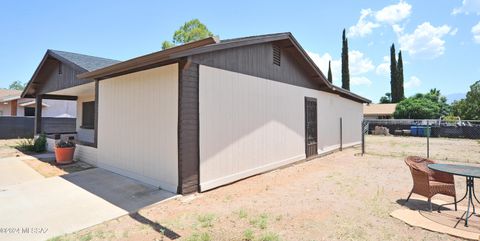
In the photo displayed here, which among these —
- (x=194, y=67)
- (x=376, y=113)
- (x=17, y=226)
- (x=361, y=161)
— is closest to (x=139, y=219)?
(x=17, y=226)

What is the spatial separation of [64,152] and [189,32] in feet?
68.7

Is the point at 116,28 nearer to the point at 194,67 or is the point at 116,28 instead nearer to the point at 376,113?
the point at 194,67

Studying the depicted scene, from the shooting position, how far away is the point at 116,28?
12.2m

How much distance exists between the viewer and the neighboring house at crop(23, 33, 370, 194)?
4934mm

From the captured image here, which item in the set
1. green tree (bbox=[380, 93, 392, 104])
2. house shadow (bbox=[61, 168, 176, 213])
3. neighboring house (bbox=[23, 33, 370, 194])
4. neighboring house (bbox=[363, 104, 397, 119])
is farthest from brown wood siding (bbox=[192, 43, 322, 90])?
green tree (bbox=[380, 93, 392, 104])

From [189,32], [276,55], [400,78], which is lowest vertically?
[276,55]

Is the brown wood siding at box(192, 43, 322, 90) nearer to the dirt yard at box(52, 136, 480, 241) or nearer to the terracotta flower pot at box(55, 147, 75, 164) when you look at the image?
the dirt yard at box(52, 136, 480, 241)

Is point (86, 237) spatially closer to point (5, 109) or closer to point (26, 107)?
point (26, 107)

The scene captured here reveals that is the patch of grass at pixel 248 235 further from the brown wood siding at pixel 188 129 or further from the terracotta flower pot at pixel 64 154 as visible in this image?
the terracotta flower pot at pixel 64 154

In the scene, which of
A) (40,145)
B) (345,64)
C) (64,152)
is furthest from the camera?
(345,64)

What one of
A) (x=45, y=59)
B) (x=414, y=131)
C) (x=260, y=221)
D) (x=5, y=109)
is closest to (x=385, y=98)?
(x=414, y=131)

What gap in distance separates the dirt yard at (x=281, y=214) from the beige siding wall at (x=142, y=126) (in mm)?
1102

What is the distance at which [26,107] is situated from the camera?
1950 cm

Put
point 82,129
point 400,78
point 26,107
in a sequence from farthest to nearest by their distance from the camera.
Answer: point 400,78 → point 26,107 → point 82,129
